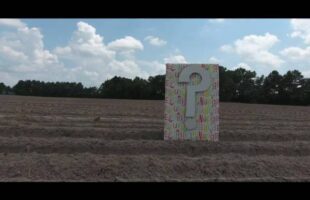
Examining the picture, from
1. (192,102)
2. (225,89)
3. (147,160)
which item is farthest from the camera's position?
(225,89)

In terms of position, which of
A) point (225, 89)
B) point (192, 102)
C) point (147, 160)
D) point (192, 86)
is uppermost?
point (225, 89)

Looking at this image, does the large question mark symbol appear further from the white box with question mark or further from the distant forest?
the distant forest

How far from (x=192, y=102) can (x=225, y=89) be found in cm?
4982

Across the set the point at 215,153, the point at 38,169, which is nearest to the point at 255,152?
the point at 215,153

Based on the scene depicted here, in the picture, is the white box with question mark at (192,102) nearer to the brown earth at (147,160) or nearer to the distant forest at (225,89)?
the brown earth at (147,160)

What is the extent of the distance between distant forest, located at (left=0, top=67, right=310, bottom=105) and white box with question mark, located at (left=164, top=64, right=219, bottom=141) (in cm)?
4611

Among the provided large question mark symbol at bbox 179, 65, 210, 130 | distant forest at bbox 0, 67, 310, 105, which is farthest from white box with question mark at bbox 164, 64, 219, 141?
distant forest at bbox 0, 67, 310, 105

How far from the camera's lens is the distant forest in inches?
2125

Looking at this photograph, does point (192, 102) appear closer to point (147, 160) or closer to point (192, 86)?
point (192, 86)

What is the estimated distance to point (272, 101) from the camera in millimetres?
53906

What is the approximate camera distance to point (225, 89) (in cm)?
5612

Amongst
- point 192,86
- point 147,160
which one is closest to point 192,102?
point 192,86
